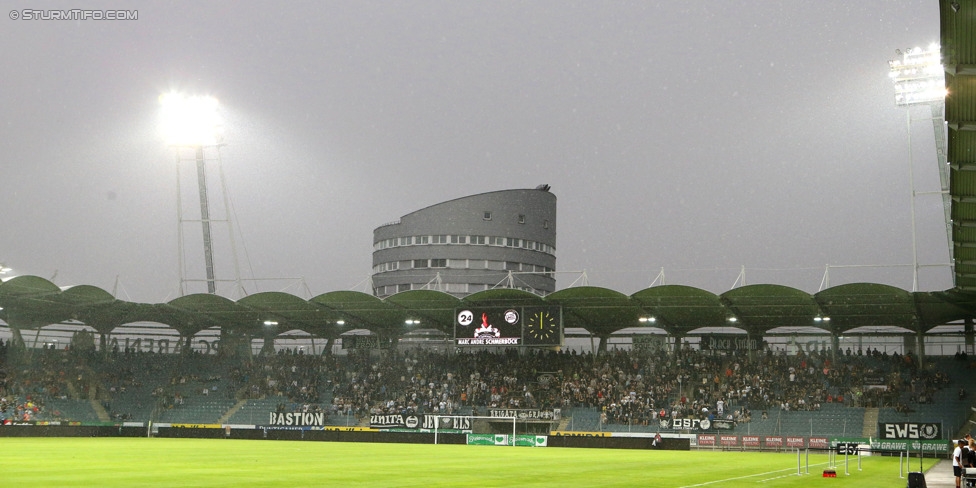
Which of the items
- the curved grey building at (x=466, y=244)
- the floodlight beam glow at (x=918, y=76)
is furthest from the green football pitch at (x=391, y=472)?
the curved grey building at (x=466, y=244)

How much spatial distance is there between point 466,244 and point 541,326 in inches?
1598

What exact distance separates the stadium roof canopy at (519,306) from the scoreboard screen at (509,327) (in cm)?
72

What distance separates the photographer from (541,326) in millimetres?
56062

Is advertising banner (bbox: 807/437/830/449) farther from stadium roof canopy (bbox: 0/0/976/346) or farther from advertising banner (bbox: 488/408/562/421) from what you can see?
advertising banner (bbox: 488/408/562/421)

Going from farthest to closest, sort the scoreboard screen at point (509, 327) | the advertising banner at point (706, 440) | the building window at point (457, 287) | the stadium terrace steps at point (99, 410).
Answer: the building window at point (457, 287), the stadium terrace steps at point (99, 410), the scoreboard screen at point (509, 327), the advertising banner at point (706, 440)

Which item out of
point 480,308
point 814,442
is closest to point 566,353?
point 480,308

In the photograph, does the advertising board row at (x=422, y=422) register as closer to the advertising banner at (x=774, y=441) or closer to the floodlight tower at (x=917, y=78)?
the advertising banner at (x=774, y=441)

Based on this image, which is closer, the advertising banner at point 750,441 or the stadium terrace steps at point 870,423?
the stadium terrace steps at point 870,423

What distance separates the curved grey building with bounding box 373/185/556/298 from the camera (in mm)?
95812

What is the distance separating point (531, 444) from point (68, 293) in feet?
97.1

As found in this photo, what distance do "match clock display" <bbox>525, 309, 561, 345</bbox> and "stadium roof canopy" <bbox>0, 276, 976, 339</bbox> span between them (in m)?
0.73

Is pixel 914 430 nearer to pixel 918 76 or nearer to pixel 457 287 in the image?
pixel 918 76

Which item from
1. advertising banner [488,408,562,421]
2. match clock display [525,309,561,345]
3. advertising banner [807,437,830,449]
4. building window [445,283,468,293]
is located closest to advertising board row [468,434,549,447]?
advertising banner [488,408,562,421]

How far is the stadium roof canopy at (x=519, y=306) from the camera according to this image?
2085 inches
